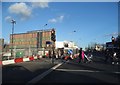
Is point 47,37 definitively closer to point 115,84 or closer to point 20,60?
point 20,60

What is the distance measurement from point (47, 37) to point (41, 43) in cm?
338

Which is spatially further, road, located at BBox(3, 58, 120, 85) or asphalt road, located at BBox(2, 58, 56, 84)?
asphalt road, located at BBox(2, 58, 56, 84)

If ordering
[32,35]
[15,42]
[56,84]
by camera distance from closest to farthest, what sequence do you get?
[56,84] → [32,35] → [15,42]

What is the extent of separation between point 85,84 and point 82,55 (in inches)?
838

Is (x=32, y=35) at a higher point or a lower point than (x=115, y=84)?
higher

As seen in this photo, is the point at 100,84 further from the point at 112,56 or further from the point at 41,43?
the point at 41,43

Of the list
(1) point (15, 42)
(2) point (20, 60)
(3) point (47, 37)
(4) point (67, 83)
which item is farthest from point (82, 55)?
(1) point (15, 42)

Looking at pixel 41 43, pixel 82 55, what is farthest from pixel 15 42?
pixel 82 55

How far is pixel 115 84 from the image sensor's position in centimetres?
1221

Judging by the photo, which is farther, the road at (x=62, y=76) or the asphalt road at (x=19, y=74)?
the asphalt road at (x=19, y=74)

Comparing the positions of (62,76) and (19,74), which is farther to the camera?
(19,74)

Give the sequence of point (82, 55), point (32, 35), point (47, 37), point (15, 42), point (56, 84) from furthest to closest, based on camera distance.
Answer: point (15, 42), point (32, 35), point (47, 37), point (82, 55), point (56, 84)

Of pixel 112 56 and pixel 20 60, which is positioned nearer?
pixel 112 56

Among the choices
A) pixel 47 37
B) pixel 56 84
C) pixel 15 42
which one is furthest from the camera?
pixel 15 42
